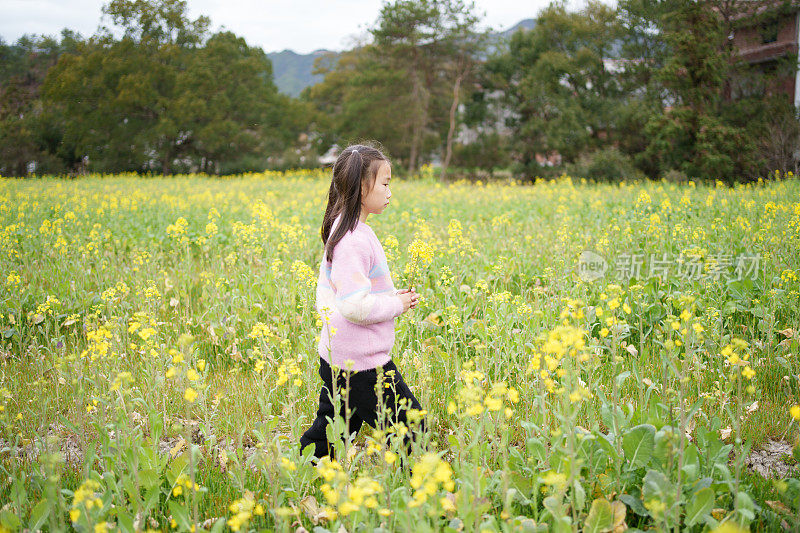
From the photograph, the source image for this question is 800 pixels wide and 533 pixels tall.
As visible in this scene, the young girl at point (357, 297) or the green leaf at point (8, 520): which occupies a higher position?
the young girl at point (357, 297)

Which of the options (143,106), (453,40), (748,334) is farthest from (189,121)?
(748,334)

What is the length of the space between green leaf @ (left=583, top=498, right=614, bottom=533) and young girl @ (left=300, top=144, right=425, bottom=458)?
0.80 metres

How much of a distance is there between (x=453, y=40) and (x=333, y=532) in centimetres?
2697

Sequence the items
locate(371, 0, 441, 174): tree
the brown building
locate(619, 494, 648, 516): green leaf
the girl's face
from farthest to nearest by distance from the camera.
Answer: locate(371, 0, 441, 174): tree → the brown building → the girl's face → locate(619, 494, 648, 516): green leaf

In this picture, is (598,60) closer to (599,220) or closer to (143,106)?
(599,220)

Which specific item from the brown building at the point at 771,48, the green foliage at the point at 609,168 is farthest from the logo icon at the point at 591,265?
Result: the brown building at the point at 771,48

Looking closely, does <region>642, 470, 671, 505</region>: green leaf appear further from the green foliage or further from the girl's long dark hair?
the green foliage

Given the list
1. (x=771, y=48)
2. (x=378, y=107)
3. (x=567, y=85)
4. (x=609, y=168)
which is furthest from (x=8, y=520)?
(x=378, y=107)

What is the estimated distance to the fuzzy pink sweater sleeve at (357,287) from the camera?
2090mm

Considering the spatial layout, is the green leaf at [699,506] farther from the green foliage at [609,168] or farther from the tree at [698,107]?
the green foliage at [609,168]

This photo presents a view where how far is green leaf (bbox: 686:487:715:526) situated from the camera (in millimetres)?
1726

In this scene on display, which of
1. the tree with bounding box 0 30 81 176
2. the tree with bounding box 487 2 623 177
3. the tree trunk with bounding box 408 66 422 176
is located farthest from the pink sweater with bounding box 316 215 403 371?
the tree with bounding box 0 30 81 176

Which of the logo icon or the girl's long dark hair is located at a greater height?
the girl's long dark hair

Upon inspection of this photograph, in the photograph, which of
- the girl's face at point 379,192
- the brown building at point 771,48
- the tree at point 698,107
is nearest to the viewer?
the girl's face at point 379,192
